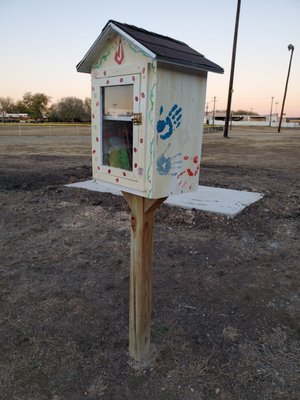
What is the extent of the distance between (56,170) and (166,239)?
554 centimetres

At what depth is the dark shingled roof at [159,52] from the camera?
152cm

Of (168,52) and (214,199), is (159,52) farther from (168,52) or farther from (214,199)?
(214,199)

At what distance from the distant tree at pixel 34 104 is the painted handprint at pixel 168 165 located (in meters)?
83.1

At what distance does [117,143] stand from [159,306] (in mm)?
1571

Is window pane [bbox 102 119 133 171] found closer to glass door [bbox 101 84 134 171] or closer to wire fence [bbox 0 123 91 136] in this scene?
glass door [bbox 101 84 134 171]

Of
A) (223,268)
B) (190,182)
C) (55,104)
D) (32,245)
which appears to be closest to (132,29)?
(190,182)

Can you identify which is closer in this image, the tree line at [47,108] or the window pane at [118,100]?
the window pane at [118,100]

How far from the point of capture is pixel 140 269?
6.52 feet

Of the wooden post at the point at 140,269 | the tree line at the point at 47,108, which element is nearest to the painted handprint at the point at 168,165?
the wooden post at the point at 140,269

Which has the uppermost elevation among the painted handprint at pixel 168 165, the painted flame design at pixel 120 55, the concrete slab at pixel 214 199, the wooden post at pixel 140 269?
the painted flame design at pixel 120 55

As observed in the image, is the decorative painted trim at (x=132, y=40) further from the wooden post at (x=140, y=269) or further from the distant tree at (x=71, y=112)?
the distant tree at (x=71, y=112)

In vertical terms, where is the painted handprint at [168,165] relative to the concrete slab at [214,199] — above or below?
above

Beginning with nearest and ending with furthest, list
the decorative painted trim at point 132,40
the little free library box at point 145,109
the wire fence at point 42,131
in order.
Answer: the decorative painted trim at point 132,40 < the little free library box at point 145,109 < the wire fence at point 42,131

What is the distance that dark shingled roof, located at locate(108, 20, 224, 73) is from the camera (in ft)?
4.97
